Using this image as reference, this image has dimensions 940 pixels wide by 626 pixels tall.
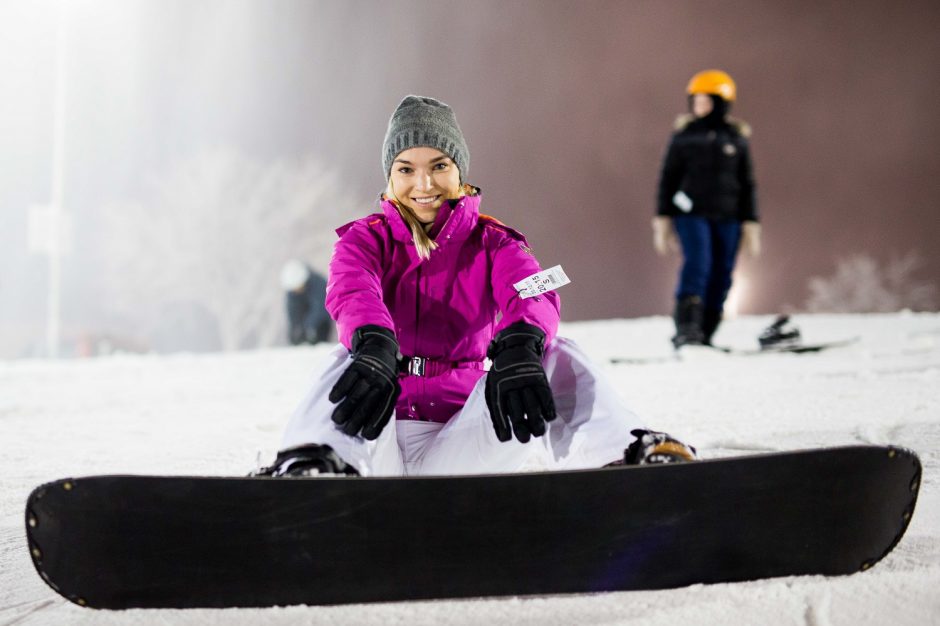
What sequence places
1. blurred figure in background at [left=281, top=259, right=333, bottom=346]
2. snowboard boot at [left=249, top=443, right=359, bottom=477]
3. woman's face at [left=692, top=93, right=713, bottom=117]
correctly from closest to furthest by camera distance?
snowboard boot at [left=249, top=443, right=359, bottom=477], woman's face at [left=692, top=93, right=713, bottom=117], blurred figure in background at [left=281, top=259, right=333, bottom=346]

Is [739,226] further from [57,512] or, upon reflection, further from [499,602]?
[57,512]

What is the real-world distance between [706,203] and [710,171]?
24 cm

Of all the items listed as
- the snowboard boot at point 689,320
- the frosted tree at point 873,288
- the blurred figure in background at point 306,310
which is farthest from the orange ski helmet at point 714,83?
the frosted tree at point 873,288

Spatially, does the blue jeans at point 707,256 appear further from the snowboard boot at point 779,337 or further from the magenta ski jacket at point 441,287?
the magenta ski jacket at point 441,287

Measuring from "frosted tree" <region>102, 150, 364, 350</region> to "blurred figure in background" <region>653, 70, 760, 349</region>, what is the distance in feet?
59.1

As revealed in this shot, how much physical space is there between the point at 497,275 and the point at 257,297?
69.7 ft

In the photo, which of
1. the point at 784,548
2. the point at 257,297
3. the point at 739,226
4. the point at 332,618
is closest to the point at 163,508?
the point at 332,618

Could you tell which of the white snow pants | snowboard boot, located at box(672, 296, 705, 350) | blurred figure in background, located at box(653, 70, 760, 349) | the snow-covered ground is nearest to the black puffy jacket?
blurred figure in background, located at box(653, 70, 760, 349)

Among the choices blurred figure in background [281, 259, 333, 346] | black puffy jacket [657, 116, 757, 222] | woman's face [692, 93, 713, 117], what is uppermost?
woman's face [692, 93, 713, 117]

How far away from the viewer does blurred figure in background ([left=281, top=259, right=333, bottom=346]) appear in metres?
9.55

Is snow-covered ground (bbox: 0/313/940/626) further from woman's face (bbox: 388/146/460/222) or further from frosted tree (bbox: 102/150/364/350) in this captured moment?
frosted tree (bbox: 102/150/364/350)

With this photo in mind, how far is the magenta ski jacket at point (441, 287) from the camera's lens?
1.58 m

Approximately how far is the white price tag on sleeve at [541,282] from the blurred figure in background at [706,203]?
3.68 meters

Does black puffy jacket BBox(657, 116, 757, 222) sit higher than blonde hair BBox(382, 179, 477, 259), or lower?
higher
